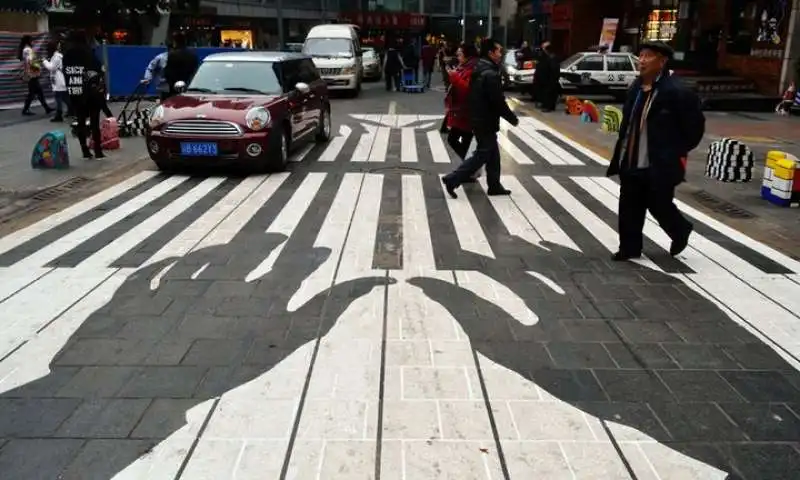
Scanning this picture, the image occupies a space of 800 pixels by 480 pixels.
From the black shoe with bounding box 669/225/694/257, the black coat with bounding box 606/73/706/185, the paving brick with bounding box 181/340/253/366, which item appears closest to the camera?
the paving brick with bounding box 181/340/253/366

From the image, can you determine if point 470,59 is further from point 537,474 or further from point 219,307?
point 537,474

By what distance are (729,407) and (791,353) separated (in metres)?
0.99

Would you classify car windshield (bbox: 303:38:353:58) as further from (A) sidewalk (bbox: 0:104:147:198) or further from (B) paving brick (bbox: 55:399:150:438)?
(B) paving brick (bbox: 55:399:150:438)

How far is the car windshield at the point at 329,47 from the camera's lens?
931 inches

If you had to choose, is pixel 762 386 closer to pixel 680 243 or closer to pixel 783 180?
pixel 680 243

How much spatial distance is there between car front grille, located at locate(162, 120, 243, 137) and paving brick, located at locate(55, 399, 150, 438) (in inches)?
247

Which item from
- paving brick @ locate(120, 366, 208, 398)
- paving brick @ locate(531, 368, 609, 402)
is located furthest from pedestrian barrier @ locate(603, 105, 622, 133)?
paving brick @ locate(120, 366, 208, 398)

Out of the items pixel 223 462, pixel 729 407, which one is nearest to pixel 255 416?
pixel 223 462

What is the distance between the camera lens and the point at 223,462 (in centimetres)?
314

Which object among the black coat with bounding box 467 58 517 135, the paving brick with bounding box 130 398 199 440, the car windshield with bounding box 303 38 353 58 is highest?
the car windshield with bounding box 303 38 353 58

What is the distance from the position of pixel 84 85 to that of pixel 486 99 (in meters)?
6.02

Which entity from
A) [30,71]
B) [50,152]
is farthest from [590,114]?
[30,71]

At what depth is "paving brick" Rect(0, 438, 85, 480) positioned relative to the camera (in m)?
3.05

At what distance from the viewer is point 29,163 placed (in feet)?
34.0
